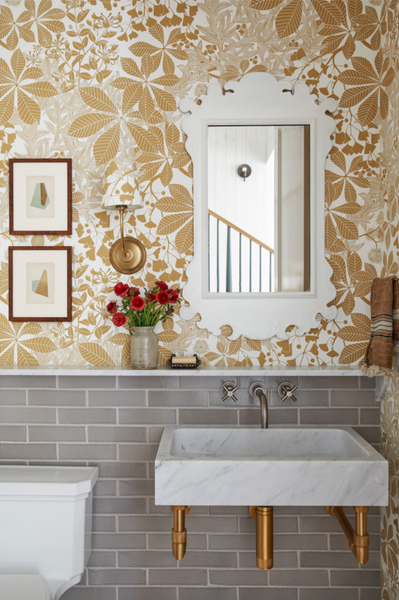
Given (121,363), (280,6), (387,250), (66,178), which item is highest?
(280,6)

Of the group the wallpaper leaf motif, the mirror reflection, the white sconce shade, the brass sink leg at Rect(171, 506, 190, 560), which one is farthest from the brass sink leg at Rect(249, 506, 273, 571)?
the wallpaper leaf motif

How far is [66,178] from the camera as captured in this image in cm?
177

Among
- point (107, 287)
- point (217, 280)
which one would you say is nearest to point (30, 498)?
point (107, 287)

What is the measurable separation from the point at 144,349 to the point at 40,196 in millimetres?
713

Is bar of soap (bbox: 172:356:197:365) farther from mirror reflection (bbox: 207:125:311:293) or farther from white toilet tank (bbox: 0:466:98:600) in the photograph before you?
white toilet tank (bbox: 0:466:98:600)

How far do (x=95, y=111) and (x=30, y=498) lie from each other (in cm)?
140

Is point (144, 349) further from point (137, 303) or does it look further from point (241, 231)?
point (241, 231)

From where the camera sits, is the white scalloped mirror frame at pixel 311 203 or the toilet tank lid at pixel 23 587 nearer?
the toilet tank lid at pixel 23 587

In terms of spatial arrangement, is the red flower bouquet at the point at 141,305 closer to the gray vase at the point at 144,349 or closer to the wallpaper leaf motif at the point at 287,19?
the gray vase at the point at 144,349

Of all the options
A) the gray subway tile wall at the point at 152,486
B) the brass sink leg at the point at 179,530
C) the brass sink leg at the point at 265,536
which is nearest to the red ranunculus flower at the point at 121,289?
the gray subway tile wall at the point at 152,486

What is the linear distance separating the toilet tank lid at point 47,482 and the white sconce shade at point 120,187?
959 mm

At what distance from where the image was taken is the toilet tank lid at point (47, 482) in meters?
1.54

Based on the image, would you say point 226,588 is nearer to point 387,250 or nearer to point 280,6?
point 387,250

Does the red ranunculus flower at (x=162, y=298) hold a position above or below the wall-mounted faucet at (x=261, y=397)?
above
